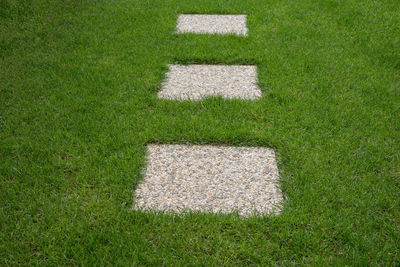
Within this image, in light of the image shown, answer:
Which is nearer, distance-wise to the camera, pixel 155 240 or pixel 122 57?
pixel 155 240

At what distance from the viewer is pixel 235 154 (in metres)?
2.78

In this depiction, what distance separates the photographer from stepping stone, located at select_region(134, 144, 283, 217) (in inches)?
92.7

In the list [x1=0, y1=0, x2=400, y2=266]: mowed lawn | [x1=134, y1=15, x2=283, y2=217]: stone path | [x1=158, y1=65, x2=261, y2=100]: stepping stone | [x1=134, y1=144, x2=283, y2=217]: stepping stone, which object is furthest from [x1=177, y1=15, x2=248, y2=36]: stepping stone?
[x1=134, y1=144, x2=283, y2=217]: stepping stone

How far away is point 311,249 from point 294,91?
68.4 inches

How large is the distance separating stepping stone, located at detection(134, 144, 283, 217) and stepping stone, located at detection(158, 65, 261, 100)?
0.78 meters

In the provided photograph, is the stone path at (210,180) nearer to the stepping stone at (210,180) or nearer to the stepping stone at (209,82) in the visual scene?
the stepping stone at (210,180)

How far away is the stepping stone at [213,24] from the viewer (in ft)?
15.4

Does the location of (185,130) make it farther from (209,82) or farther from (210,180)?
(209,82)

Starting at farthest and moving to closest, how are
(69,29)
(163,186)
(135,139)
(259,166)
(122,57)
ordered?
(69,29), (122,57), (135,139), (259,166), (163,186)

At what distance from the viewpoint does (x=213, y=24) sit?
4.91m

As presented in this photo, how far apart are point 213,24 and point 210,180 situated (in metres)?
2.93

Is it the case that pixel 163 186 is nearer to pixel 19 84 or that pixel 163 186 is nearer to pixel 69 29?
pixel 19 84

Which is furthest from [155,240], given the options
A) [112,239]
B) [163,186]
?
[163,186]

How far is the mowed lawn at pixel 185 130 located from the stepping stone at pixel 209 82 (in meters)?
0.12
